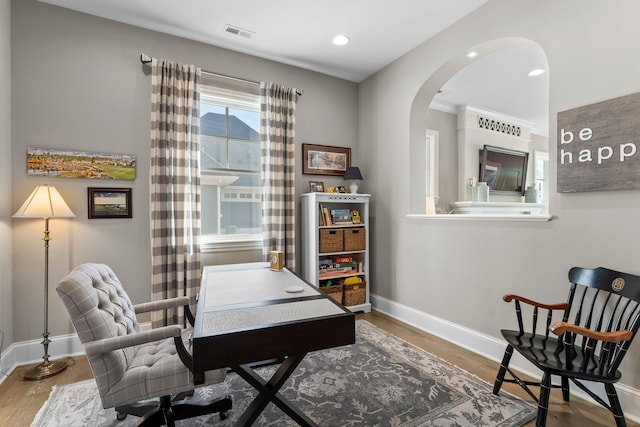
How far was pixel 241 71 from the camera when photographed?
343 cm

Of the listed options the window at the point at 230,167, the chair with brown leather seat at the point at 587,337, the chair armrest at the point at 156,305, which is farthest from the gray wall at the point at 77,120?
the chair with brown leather seat at the point at 587,337

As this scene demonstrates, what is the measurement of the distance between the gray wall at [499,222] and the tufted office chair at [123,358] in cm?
230

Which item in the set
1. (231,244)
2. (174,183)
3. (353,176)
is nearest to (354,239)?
(353,176)

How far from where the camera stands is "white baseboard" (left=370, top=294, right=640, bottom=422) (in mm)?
1889

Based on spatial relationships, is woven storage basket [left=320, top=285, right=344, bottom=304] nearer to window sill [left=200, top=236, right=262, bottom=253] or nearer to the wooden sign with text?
window sill [left=200, top=236, right=262, bottom=253]

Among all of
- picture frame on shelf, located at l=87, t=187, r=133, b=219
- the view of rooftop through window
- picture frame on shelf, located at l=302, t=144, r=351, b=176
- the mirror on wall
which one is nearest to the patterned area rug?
picture frame on shelf, located at l=87, t=187, r=133, b=219

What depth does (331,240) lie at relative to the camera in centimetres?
358

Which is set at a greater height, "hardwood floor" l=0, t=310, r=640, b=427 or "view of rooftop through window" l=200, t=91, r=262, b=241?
"view of rooftop through window" l=200, t=91, r=262, b=241

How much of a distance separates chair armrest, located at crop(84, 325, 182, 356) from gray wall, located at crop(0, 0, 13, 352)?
163cm

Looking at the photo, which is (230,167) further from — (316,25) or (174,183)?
(316,25)

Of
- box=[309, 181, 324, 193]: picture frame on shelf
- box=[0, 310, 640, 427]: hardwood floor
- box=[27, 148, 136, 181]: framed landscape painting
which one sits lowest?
box=[0, 310, 640, 427]: hardwood floor

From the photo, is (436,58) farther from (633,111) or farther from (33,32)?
(33,32)

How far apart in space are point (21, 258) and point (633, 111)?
449cm

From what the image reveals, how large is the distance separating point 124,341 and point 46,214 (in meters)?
1.57
